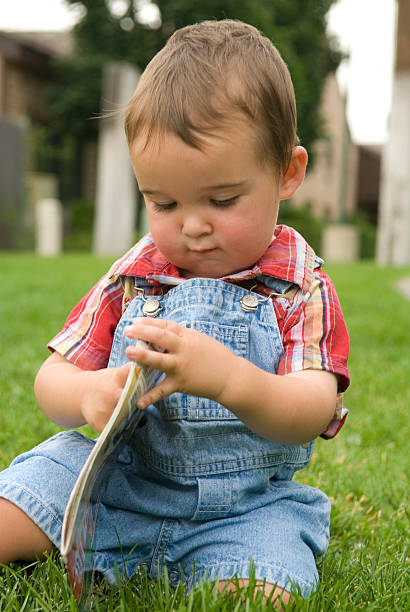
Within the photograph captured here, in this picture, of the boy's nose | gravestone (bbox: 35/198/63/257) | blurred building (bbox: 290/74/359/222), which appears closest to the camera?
the boy's nose

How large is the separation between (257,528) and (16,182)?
46.5 ft

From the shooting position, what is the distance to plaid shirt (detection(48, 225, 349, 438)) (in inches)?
65.1

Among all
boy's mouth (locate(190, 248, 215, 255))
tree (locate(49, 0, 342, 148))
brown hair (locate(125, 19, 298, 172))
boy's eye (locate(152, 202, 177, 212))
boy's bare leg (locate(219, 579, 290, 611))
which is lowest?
boy's bare leg (locate(219, 579, 290, 611))

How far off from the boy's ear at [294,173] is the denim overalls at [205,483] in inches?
8.0

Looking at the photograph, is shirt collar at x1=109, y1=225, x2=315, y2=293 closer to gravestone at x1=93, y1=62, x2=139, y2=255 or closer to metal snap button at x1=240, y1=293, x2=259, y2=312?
metal snap button at x1=240, y1=293, x2=259, y2=312

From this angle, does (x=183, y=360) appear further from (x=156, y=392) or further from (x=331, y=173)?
(x=331, y=173)

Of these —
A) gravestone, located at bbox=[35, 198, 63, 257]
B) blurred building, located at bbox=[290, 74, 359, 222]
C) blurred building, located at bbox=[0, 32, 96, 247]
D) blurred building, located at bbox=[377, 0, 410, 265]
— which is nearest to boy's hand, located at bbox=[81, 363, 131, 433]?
blurred building, located at bbox=[377, 0, 410, 265]

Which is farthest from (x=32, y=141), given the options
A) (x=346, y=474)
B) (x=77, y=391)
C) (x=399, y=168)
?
(x=77, y=391)

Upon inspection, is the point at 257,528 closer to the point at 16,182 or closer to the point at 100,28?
the point at 16,182

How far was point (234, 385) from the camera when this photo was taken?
137 centimetres

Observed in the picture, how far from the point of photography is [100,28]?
777 inches

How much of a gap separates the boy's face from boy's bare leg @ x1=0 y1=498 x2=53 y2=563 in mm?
633

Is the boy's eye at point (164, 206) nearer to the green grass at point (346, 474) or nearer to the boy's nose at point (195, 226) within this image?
the boy's nose at point (195, 226)

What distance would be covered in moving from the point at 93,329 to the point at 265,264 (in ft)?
1.41
